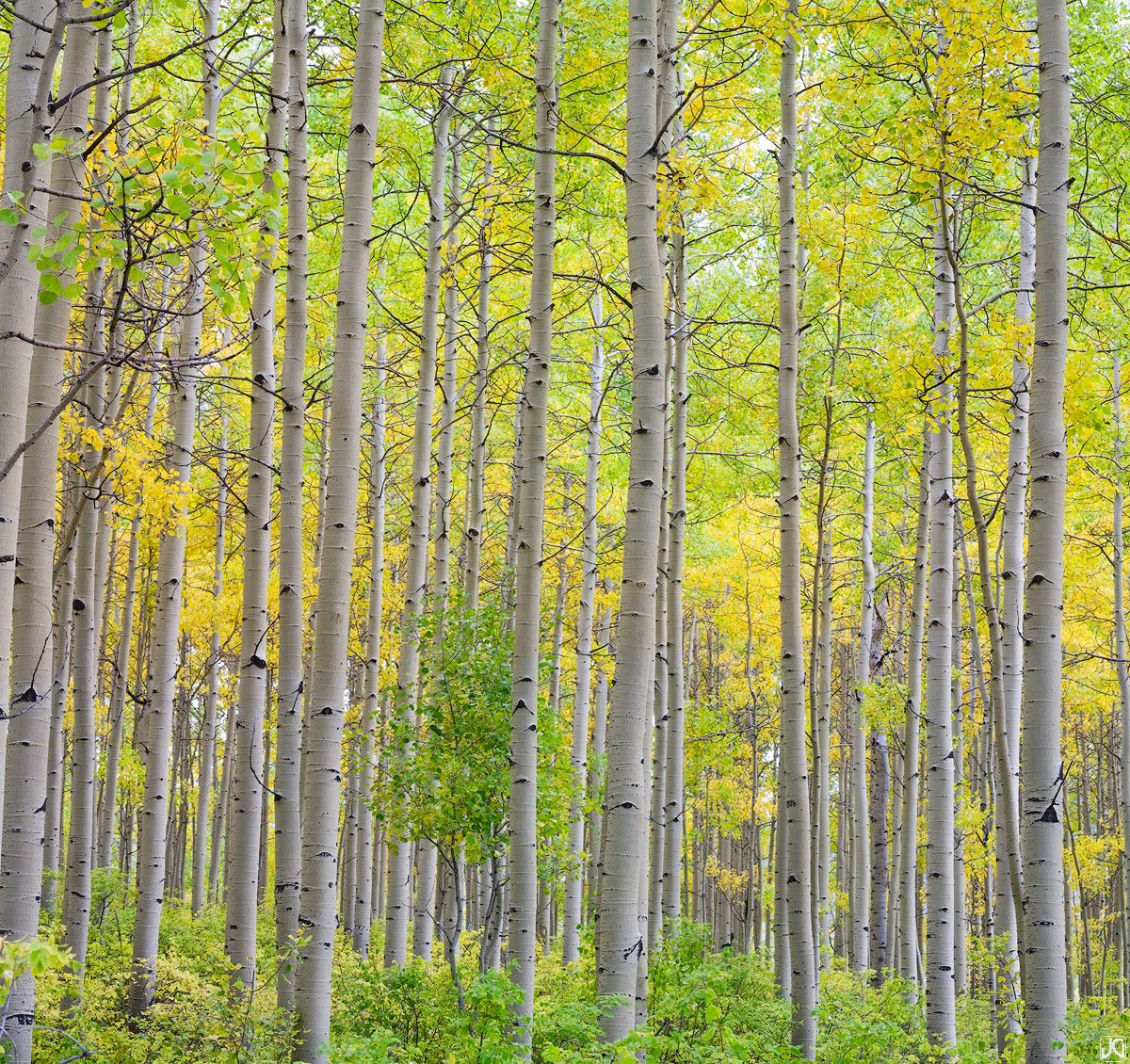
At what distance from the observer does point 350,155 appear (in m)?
5.30

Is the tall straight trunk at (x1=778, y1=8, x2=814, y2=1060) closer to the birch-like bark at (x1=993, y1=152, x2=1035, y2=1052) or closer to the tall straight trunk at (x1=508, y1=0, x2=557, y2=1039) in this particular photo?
the birch-like bark at (x1=993, y1=152, x2=1035, y2=1052)

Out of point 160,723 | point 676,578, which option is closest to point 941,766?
point 676,578

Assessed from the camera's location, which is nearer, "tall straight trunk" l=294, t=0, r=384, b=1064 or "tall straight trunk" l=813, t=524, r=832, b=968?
"tall straight trunk" l=294, t=0, r=384, b=1064

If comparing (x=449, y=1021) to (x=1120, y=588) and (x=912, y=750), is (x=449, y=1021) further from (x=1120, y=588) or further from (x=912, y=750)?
(x=1120, y=588)

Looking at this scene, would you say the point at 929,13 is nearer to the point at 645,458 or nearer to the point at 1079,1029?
the point at 645,458

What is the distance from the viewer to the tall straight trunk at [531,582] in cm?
577

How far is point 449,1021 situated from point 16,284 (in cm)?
522

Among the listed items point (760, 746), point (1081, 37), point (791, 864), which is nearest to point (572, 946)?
point (791, 864)

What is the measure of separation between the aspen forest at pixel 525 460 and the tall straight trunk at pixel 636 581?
0.02 metres

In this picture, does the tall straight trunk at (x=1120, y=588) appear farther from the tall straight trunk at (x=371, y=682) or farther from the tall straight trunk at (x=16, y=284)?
the tall straight trunk at (x=16, y=284)

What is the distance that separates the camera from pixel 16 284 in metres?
3.32

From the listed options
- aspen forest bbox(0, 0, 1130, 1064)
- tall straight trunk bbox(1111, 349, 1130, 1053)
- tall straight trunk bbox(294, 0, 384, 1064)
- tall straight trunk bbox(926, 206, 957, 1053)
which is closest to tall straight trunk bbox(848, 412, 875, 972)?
aspen forest bbox(0, 0, 1130, 1064)

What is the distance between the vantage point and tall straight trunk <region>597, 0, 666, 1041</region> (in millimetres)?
4449

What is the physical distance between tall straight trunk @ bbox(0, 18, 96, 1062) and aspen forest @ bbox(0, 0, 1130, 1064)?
0.06 ft
